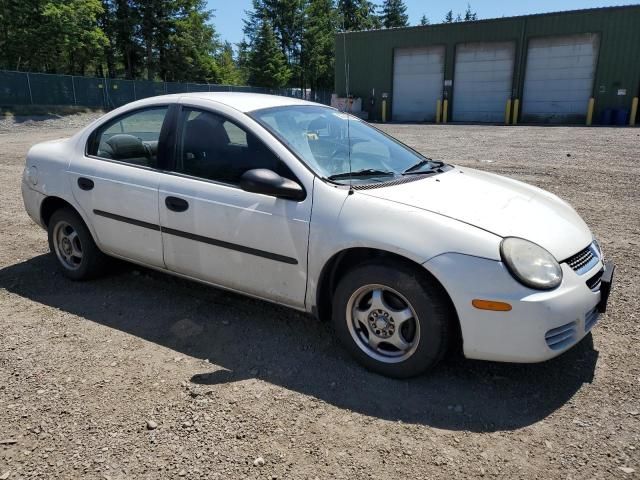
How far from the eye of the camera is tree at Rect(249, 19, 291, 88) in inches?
2042

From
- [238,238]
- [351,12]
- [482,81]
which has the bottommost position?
[238,238]

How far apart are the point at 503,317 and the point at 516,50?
30.0 metres

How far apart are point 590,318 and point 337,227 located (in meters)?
1.49

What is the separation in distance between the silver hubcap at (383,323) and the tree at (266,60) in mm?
52417

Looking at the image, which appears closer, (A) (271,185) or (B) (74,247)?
(A) (271,185)

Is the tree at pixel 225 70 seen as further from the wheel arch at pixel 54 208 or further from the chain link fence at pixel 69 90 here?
the wheel arch at pixel 54 208

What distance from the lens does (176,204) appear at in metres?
3.44

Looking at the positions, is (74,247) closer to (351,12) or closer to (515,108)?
(351,12)

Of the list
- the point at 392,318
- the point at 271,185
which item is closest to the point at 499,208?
the point at 392,318

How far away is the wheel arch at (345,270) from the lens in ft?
8.79

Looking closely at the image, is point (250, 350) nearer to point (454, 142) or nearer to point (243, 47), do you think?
point (454, 142)

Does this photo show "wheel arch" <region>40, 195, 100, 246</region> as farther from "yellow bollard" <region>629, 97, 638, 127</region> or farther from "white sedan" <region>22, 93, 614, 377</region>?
"yellow bollard" <region>629, 97, 638, 127</region>

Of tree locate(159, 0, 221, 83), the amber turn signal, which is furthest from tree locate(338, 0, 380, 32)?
tree locate(159, 0, 221, 83)

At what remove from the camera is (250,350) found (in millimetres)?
3229
